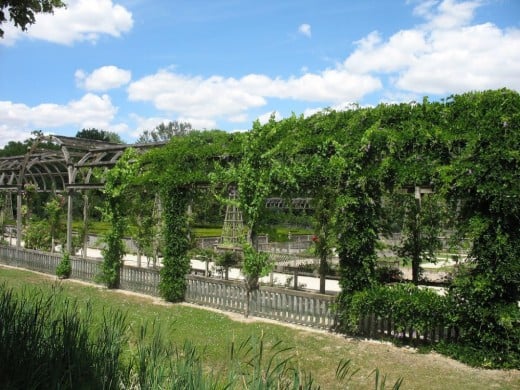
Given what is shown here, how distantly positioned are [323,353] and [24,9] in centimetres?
636

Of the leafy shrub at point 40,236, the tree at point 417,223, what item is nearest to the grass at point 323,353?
the tree at point 417,223

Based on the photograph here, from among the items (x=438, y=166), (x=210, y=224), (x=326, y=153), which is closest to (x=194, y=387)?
(x=438, y=166)

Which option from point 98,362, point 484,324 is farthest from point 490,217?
point 98,362

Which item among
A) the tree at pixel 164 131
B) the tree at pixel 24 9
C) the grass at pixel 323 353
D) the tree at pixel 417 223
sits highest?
the tree at pixel 164 131

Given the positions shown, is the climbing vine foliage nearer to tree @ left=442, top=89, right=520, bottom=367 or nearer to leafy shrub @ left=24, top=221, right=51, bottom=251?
leafy shrub @ left=24, top=221, right=51, bottom=251

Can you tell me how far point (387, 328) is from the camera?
8.55 m

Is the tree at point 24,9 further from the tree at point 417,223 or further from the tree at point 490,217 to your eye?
the tree at point 417,223

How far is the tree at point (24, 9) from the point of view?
4891mm

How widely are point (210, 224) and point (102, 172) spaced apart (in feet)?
79.0

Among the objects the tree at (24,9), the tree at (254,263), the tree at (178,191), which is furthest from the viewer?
the tree at (178,191)

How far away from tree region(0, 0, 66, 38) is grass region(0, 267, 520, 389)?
2946 mm

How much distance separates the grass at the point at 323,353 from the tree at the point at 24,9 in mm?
2946

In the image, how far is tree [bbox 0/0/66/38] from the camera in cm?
489

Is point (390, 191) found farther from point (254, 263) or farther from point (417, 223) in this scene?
point (417, 223)
